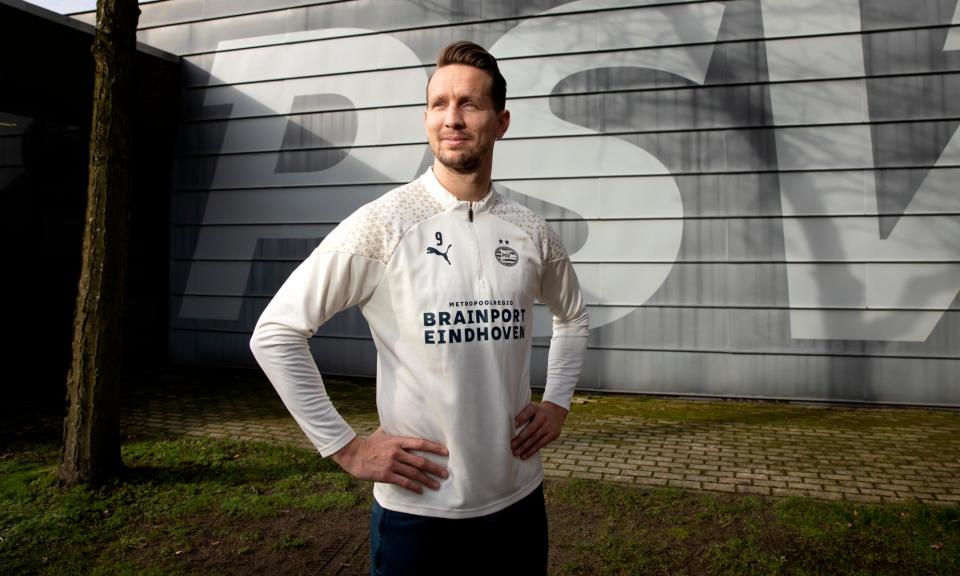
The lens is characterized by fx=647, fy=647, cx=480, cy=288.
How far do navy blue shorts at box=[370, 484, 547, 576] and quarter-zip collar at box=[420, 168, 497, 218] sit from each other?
2.76 ft

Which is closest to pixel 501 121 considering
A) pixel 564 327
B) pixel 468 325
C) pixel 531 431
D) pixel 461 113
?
pixel 461 113

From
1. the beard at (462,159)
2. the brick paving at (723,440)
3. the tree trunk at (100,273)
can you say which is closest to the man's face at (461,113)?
the beard at (462,159)

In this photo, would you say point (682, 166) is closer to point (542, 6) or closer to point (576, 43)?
point (576, 43)

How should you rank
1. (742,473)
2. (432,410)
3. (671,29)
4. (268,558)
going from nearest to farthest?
(432,410) < (268,558) < (742,473) < (671,29)

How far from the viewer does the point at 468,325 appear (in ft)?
5.52

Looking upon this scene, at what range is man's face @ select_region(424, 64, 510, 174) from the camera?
1.73m

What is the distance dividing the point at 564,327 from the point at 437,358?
72cm

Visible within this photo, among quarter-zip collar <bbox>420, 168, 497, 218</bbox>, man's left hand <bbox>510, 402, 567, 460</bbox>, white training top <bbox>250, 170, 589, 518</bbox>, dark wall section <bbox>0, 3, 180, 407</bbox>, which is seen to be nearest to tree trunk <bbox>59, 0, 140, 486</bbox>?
white training top <bbox>250, 170, 589, 518</bbox>

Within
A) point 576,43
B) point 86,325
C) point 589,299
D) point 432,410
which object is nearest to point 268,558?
point 86,325

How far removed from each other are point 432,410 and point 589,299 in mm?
6585

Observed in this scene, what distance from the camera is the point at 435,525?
1.68 meters

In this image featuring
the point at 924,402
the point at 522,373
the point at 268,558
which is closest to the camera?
the point at 522,373

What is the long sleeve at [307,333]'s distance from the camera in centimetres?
165

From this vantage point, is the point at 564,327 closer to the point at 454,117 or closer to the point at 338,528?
the point at 454,117
